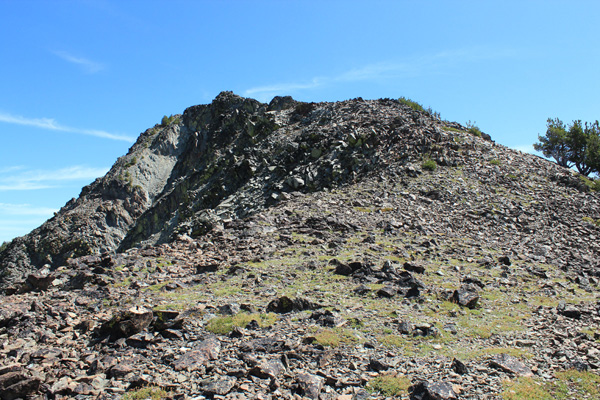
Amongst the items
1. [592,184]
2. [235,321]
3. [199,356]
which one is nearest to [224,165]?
[592,184]

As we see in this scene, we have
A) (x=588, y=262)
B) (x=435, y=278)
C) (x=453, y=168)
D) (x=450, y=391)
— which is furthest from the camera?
(x=453, y=168)

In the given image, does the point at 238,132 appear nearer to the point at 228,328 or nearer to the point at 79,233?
the point at 79,233

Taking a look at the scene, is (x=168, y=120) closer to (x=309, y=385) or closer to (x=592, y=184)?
(x=592, y=184)

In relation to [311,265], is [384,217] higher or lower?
higher

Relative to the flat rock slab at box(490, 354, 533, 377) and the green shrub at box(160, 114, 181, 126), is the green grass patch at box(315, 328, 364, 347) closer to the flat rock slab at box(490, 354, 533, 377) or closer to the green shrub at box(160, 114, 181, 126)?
the flat rock slab at box(490, 354, 533, 377)

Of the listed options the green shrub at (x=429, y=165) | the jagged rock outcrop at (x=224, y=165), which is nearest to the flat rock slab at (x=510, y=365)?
the jagged rock outcrop at (x=224, y=165)

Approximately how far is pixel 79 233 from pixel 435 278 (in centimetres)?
7761

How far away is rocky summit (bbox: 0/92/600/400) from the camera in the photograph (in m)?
10.2

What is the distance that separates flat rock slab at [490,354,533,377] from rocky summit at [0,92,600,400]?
6 centimetres

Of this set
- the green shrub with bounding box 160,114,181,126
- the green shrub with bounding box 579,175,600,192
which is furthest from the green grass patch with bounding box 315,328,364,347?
the green shrub with bounding box 160,114,181,126

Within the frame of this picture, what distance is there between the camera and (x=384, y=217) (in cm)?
2870

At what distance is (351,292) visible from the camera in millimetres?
16453

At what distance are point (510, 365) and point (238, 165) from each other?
42256 mm

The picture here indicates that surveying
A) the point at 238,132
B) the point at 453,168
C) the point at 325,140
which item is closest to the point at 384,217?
the point at 453,168
